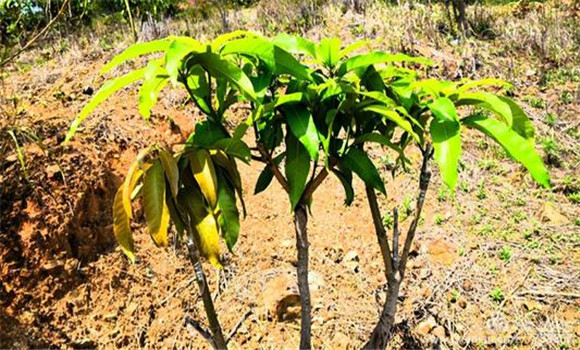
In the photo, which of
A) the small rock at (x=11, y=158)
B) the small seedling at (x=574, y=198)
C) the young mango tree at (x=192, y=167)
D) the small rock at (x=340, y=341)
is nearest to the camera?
the young mango tree at (x=192, y=167)

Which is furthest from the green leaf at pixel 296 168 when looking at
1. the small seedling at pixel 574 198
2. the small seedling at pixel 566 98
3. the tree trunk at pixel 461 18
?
the tree trunk at pixel 461 18

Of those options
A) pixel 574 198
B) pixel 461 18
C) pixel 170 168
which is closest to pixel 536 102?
pixel 574 198

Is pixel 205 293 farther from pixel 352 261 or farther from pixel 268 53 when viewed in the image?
pixel 352 261

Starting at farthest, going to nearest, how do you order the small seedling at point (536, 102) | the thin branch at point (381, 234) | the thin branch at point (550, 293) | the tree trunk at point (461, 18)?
1. the tree trunk at point (461, 18)
2. the small seedling at point (536, 102)
3. the thin branch at point (550, 293)
4. the thin branch at point (381, 234)

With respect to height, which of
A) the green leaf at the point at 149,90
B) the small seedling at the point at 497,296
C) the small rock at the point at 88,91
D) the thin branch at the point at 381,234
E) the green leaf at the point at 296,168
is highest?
the green leaf at the point at 149,90

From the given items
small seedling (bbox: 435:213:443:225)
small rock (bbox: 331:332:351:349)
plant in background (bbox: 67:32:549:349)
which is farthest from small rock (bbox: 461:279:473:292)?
plant in background (bbox: 67:32:549:349)

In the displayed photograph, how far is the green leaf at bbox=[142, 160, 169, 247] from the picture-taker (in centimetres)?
87

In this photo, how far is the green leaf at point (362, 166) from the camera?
100 cm

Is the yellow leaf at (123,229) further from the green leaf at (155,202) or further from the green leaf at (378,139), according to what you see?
the green leaf at (378,139)

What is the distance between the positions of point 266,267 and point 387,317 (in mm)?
1155

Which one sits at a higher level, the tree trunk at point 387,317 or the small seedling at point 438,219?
the tree trunk at point 387,317

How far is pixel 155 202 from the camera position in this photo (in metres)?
0.87

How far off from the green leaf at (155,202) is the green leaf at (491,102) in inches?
25.1

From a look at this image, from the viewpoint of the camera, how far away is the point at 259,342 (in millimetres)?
2031
